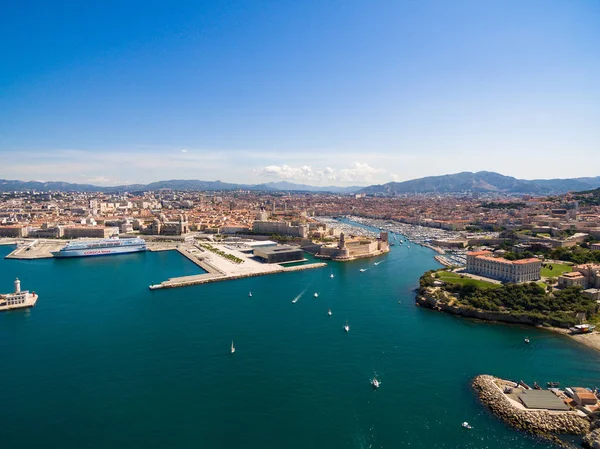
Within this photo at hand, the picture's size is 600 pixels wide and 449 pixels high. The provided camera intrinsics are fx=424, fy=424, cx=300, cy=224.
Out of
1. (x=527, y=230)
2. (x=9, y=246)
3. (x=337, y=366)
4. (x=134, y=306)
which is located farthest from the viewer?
(x=527, y=230)

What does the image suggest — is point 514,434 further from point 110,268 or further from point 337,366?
point 110,268

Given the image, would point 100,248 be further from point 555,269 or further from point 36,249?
point 555,269

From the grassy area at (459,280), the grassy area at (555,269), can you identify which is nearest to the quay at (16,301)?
the grassy area at (459,280)

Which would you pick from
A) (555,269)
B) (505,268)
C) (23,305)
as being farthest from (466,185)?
(23,305)

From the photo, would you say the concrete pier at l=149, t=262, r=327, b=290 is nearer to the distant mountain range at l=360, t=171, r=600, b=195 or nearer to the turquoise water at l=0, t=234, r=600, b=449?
the turquoise water at l=0, t=234, r=600, b=449

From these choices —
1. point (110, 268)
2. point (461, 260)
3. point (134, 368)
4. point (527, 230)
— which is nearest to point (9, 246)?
point (110, 268)
